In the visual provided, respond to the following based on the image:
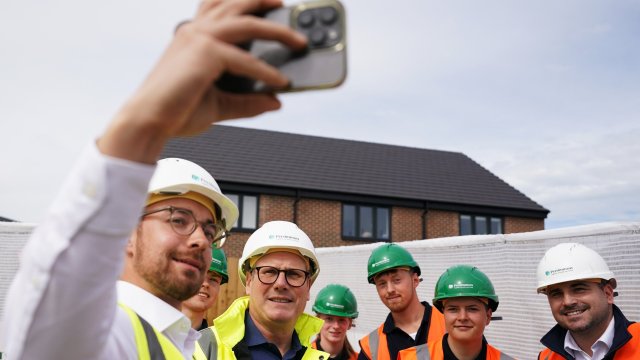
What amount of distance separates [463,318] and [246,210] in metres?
17.3

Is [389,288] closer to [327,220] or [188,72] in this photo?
[188,72]

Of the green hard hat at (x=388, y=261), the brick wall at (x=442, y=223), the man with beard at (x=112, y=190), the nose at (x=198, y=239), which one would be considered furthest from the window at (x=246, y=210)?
the man with beard at (x=112, y=190)

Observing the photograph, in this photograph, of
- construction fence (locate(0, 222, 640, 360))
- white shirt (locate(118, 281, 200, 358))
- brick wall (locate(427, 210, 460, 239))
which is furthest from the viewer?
brick wall (locate(427, 210, 460, 239))

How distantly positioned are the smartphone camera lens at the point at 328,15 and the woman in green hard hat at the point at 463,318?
12.3ft

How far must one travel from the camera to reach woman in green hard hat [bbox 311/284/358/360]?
628 cm

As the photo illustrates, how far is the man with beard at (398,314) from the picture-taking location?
207 inches

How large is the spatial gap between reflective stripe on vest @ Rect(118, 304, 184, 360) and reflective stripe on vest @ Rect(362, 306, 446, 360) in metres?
3.81

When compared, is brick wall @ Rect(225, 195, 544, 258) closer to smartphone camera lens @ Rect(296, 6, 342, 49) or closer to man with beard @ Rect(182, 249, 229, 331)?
man with beard @ Rect(182, 249, 229, 331)

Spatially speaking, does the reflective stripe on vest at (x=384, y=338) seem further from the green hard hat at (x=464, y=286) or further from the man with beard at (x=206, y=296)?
the man with beard at (x=206, y=296)

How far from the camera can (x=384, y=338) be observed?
5375 millimetres

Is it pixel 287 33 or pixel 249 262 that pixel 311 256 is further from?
pixel 287 33

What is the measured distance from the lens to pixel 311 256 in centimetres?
411

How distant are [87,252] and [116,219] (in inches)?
2.9

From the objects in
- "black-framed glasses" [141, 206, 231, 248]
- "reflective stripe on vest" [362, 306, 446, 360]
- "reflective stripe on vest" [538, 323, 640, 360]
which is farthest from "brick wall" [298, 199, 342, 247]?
"black-framed glasses" [141, 206, 231, 248]
